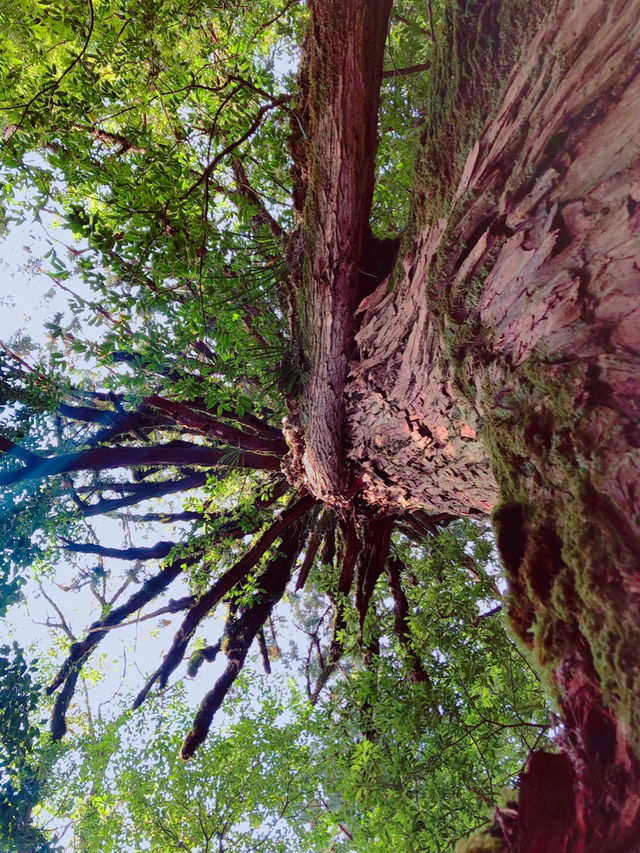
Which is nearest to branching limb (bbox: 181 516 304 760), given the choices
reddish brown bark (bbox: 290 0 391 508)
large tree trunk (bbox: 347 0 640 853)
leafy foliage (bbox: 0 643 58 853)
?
leafy foliage (bbox: 0 643 58 853)

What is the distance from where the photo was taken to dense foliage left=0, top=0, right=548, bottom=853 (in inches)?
93.7

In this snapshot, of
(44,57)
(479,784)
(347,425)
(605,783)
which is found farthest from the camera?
(347,425)

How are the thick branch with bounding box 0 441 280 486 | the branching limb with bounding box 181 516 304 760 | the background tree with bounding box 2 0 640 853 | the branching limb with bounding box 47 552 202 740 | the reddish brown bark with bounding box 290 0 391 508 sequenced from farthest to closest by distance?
the branching limb with bounding box 47 552 202 740 → the branching limb with bounding box 181 516 304 760 → the thick branch with bounding box 0 441 280 486 → the reddish brown bark with bounding box 290 0 391 508 → the background tree with bounding box 2 0 640 853

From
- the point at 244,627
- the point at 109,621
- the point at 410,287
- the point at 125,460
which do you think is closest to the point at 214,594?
the point at 244,627

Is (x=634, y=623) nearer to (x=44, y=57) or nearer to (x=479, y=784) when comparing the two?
(x=479, y=784)

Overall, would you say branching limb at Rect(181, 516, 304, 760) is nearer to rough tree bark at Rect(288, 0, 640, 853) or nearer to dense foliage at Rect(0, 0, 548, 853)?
dense foliage at Rect(0, 0, 548, 853)

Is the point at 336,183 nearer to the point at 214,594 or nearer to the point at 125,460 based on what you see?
the point at 125,460

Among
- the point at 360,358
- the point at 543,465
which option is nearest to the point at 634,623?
the point at 543,465

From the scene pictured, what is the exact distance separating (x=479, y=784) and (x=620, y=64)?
3.10 metres

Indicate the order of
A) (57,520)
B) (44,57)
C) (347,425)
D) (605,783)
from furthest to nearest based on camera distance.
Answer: (57,520), (347,425), (44,57), (605,783)

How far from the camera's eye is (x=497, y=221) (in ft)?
4.16

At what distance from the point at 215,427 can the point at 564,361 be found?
10.9 feet

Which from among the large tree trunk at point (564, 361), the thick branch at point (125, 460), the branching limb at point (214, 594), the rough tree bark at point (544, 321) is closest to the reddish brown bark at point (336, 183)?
the rough tree bark at point (544, 321)

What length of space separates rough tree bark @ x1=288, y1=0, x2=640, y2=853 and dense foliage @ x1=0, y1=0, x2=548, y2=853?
546 mm
